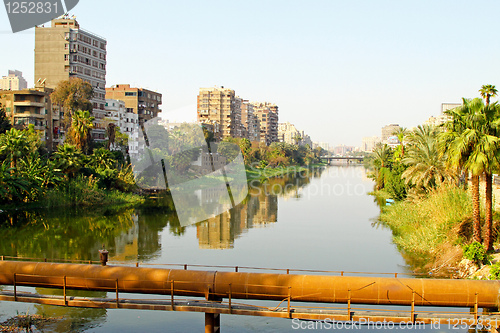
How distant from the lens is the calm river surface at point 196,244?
760 inches

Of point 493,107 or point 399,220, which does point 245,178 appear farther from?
point 493,107

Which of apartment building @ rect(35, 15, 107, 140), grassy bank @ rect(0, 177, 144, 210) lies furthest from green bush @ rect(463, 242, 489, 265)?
apartment building @ rect(35, 15, 107, 140)

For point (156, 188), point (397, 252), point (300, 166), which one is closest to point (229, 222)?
point (397, 252)

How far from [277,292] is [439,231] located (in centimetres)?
1741

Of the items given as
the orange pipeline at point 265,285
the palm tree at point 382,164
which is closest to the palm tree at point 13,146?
the orange pipeline at point 265,285

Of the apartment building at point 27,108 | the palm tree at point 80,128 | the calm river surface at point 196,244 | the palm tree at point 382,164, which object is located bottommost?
the calm river surface at point 196,244

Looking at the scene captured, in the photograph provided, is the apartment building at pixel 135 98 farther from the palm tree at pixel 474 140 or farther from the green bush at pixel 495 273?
the green bush at pixel 495 273

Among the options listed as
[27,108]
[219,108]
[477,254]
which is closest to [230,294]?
[477,254]

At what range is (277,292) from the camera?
1544 centimetres

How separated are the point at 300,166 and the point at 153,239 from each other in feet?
475

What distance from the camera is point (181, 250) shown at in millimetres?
32656

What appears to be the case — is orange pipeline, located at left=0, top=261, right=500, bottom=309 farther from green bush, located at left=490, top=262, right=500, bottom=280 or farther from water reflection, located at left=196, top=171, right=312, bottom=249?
→ water reflection, located at left=196, top=171, right=312, bottom=249

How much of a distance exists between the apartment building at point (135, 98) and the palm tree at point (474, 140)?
92.0 metres

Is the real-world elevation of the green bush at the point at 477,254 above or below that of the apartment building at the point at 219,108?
below
